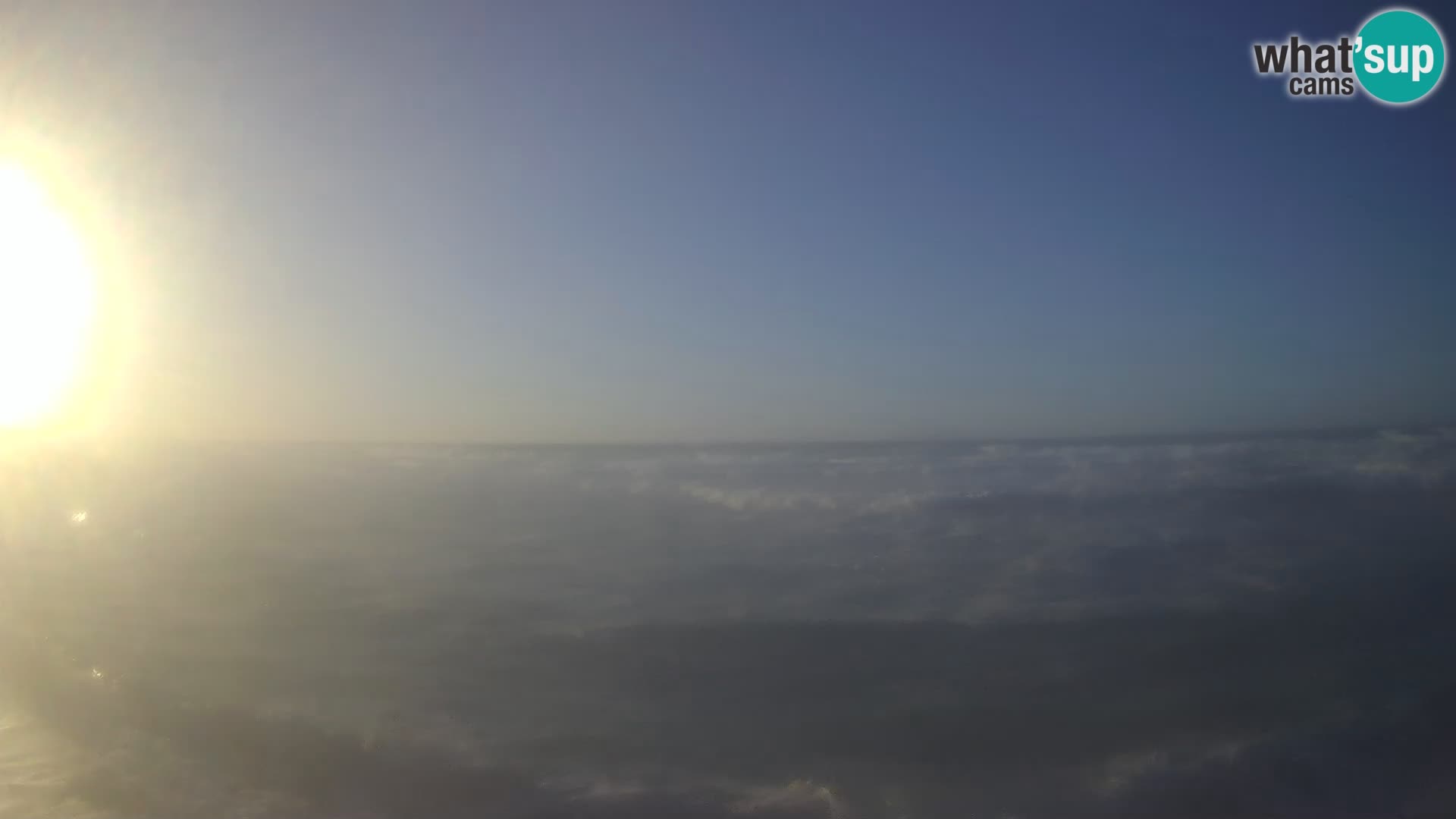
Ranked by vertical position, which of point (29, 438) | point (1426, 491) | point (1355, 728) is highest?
point (29, 438)

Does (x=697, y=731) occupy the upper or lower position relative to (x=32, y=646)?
lower

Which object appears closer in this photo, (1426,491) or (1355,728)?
(1355,728)

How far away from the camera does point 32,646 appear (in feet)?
44.0

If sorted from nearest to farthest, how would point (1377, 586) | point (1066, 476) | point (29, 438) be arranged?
point (29, 438)
point (1377, 586)
point (1066, 476)

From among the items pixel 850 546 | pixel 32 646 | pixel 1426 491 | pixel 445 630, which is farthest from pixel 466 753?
pixel 1426 491

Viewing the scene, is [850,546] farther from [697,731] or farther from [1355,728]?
[1355,728]

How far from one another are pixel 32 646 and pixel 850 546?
13.6m

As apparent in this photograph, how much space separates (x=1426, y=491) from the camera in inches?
790

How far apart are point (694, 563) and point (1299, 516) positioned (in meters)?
12.5

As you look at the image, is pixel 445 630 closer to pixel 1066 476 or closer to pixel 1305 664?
pixel 1305 664

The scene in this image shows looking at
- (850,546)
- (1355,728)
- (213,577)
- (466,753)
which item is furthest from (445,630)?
(1355,728)

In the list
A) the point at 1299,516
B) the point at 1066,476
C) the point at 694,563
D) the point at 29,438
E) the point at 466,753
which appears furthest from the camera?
the point at 1066,476

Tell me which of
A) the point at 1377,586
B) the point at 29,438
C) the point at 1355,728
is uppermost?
the point at 29,438

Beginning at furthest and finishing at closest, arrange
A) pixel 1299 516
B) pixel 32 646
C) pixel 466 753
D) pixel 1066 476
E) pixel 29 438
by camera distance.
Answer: pixel 1066 476 → pixel 1299 516 → pixel 29 438 → pixel 32 646 → pixel 466 753
